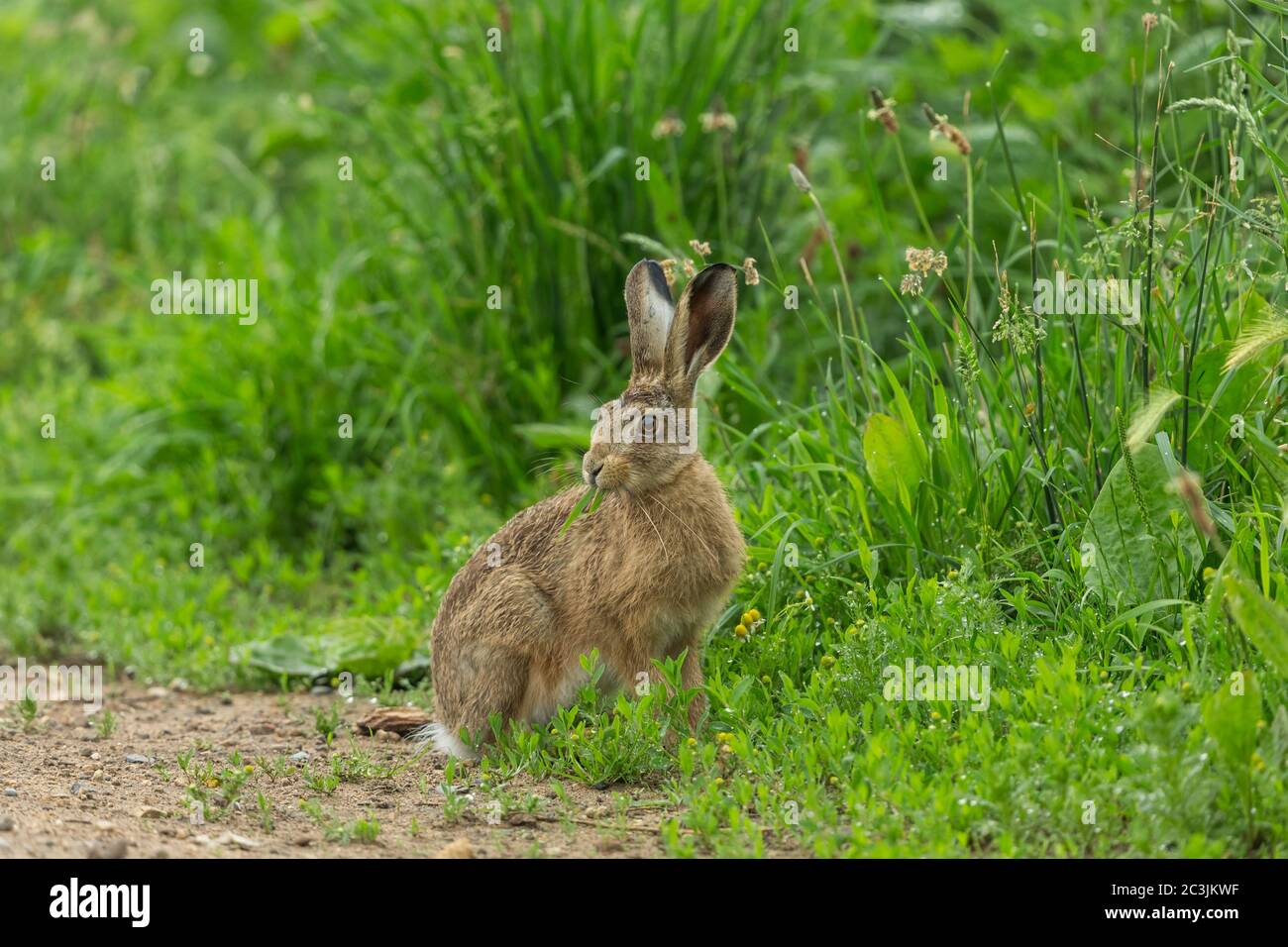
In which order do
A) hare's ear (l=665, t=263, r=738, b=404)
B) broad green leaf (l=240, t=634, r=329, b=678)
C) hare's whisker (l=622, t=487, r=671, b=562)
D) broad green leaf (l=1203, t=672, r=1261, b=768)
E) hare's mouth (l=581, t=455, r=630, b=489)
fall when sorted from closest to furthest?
broad green leaf (l=1203, t=672, r=1261, b=768), hare's mouth (l=581, t=455, r=630, b=489), hare's ear (l=665, t=263, r=738, b=404), hare's whisker (l=622, t=487, r=671, b=562), broad green leaf (l=240, t=634, r=329, b=678)

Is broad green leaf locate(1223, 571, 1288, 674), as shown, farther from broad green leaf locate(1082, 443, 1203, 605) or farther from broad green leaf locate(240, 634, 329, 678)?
broad green leaf locate(240, 634, 329, 678)

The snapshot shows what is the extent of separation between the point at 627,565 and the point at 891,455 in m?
0.91

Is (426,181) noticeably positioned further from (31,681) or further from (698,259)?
(31,681)

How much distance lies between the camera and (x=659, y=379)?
15.8ft

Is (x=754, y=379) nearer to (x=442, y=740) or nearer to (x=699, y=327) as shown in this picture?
(x=699, y=327)

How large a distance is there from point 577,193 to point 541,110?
448mm

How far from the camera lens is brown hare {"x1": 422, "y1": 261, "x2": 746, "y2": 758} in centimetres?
475

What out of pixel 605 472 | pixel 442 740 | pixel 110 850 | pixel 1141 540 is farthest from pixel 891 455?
pixel 110 850

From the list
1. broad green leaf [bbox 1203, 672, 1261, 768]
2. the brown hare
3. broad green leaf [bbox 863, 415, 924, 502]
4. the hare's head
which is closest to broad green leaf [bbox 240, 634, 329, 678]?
the brown hare

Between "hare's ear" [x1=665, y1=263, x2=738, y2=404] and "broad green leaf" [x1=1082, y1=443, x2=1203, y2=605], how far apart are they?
1206 millimetres

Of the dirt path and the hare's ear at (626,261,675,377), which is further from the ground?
the hare's ear at (626,261,675,377)

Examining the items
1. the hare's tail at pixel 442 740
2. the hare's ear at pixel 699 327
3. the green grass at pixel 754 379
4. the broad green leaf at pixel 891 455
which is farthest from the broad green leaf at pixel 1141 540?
the hare's tail at pixel 442 740

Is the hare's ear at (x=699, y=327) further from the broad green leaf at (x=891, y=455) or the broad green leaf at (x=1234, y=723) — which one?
the broad green leaf at (x=1234, y=723)

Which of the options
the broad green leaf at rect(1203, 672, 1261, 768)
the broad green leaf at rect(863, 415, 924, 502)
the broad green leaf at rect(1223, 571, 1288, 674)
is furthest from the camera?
the broad green leaf at rect(863, 415, 924, 502)
